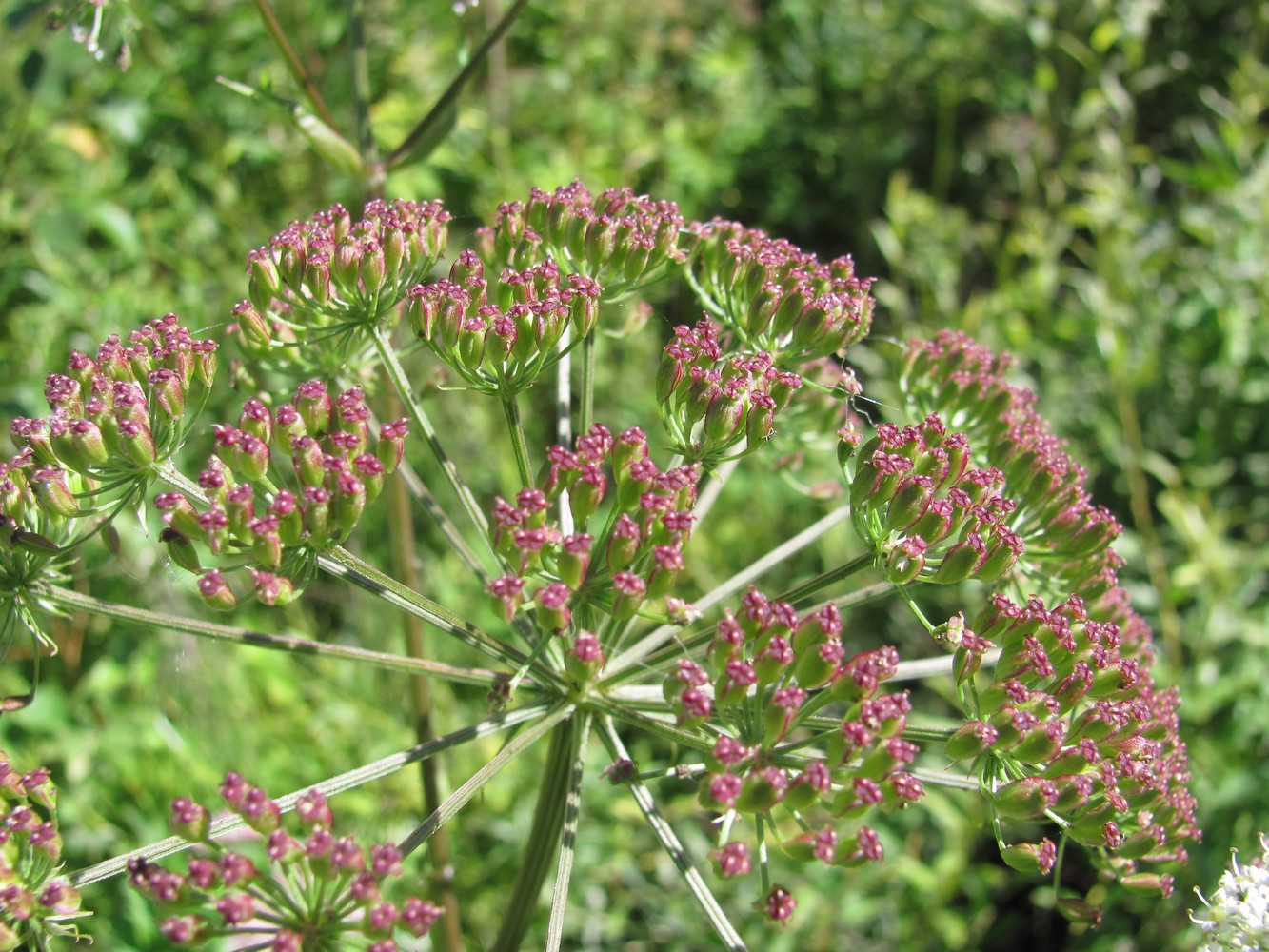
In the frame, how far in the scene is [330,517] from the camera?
76.1 inches

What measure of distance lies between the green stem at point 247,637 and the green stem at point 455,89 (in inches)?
60.4

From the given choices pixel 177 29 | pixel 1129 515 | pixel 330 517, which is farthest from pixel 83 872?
pixel 1129 515

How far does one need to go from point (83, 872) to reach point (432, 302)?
1288 millimetres

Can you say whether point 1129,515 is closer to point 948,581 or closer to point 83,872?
point 948,581

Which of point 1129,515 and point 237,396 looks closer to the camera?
point 237,396

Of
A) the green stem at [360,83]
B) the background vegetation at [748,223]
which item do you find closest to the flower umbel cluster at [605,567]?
the green stem at [360,83]

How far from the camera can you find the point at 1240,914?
79.3 inches

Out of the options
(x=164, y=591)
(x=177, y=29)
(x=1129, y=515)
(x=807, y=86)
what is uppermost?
(x=177, y=29)

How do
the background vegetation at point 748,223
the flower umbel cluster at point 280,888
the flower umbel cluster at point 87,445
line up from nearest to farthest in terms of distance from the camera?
the flower umbel cluster at point 280,888 < the flower umbel cluster at point 87,445 < the background vegetation at point 748,223

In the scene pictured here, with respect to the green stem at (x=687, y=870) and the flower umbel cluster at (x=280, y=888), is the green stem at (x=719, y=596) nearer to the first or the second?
the green stem at (x=687, y=870)

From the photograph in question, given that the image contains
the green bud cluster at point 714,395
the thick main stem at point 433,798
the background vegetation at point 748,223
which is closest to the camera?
the green bud cluster at point 714,395

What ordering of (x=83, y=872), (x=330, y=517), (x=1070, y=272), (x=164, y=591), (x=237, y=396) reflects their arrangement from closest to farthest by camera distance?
(x=83, y=872) → (x=330, y=517) → (x=164, y=591) → (x=237, y=396) → (x=1070, y=272)

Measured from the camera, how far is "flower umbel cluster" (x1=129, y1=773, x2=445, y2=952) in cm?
156

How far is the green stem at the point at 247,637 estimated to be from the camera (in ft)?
6.11
